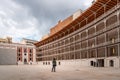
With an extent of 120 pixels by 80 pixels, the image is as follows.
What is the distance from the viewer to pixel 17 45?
99.6 meters

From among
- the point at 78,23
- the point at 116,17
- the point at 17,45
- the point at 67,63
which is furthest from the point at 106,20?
the point at 17,45

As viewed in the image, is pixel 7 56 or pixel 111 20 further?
pixel 7 56

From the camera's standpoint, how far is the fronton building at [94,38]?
3634cm

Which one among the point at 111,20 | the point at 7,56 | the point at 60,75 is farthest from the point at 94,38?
the point at 7,56

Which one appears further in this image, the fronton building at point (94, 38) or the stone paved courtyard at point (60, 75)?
the fronton building at point (94, 38)

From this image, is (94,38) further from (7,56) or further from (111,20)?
(7,56)

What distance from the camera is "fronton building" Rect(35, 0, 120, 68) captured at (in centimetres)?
3634

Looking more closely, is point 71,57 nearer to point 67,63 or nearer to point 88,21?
point 67,63

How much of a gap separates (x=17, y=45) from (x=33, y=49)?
1214 centimetres

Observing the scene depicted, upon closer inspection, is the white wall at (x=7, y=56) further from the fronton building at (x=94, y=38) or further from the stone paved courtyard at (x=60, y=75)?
the stone paved courtyard at (x=60, y=75)

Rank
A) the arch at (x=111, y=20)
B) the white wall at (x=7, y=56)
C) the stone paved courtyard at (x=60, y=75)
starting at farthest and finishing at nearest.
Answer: the white wall at (x=7, y=56) < the arch at (x=111, y=20) < the stone paved courtyard at (x=60, y=75)

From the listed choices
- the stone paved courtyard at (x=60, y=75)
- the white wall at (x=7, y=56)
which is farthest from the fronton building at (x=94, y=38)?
the white wall at (x=7, y=56)

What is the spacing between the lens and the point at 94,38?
4466cm

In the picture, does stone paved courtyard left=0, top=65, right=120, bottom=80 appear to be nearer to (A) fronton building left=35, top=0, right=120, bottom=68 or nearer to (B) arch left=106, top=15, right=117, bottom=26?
(A) fronton building left=35, top=0, right=120, bottom=68
